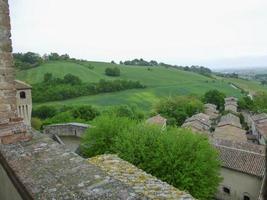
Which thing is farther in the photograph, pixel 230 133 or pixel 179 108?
pixel 179 108

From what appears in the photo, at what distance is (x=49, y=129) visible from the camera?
23219mm

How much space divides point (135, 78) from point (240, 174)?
169ft

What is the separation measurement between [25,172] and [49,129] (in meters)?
21.5

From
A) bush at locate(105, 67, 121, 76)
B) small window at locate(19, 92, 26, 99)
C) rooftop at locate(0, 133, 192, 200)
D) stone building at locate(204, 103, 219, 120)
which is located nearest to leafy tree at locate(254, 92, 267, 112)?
stone building at locate(204, 103, 219, 120)

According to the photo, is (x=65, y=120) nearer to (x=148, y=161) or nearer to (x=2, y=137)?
(x=148, y=161)

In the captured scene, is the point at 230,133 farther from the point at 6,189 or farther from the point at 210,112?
the point at 6,189

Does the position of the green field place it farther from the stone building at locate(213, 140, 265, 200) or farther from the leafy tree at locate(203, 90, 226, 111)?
the stone building at locate(213, 140, 265, 200)

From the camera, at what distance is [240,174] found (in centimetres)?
1905

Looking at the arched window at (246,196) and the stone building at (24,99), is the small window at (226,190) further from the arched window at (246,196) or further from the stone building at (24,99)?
the stone building at (24,99)

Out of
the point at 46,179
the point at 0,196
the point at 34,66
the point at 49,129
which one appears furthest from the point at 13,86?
the point at 34,66

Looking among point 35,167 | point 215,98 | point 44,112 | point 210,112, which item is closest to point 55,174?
point 35,167

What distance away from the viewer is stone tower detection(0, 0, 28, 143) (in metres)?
3.39

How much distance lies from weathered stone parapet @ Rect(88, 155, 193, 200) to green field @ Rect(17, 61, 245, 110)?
40149mm

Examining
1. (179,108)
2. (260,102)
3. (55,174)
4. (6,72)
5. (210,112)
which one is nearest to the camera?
(55,174)
